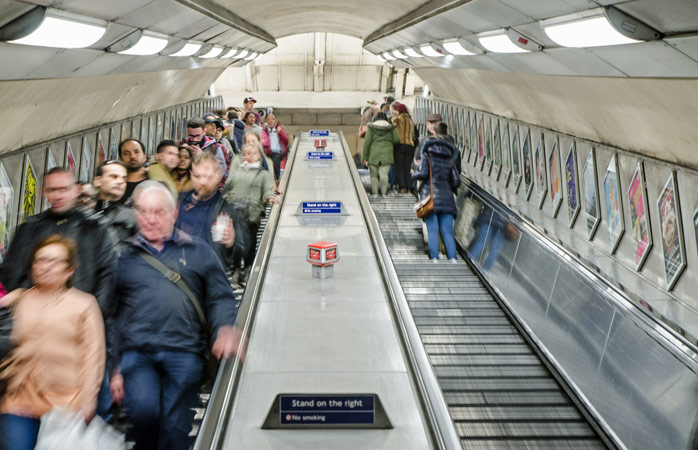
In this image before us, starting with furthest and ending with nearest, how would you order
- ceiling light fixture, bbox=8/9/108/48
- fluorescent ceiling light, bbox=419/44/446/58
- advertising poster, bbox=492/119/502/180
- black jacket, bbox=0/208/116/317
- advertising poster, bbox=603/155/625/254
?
advertising poster, bbox=492/119/502/180, fluorescent ceiling light, bbox=419/44/446/58, advertising poster, bbox=603/155/625/254, ceiling light fixture, bbox=8/9/108/48, black jacket, bbox=0/208/116/317

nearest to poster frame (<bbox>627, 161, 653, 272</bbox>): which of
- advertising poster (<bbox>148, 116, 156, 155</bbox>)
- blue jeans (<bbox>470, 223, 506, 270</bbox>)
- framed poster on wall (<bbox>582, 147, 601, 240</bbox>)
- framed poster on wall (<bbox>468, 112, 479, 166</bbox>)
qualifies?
framed poster on wall (<bbox>582, 147, 601, 240</bbox>)

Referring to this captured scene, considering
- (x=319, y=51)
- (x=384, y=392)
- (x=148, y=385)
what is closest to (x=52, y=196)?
(x=148, y=385)

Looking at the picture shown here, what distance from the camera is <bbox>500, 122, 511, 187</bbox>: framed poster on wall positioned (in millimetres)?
12819

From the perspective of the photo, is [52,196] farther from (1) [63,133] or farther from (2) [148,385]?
(1) [63,133]

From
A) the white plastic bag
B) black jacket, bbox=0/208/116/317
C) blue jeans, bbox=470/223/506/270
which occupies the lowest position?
blue jeans, bbox=470/223/506/270

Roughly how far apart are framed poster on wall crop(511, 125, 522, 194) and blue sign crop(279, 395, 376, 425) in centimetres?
1003

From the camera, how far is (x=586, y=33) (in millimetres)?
4520

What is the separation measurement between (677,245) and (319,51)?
21.4m

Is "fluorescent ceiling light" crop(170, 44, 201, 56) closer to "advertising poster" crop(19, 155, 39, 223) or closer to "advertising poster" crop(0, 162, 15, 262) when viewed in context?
"advertising poster" crop(19, 155, 39, 223)

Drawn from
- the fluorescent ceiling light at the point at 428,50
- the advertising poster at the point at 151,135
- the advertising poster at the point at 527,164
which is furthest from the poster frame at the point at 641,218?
the advertising poster at the point at 151,135

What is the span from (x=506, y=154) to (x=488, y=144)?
61.5 inches

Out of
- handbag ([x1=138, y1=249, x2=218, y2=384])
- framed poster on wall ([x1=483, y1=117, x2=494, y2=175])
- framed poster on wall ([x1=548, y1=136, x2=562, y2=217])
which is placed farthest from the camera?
framed poster on wall ([x1=483, y1=117, x2=494, y2=175])

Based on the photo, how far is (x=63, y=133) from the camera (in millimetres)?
8305

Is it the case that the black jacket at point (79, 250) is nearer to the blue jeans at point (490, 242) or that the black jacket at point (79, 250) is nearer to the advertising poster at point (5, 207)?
the advertising poster at point (5, 207)
